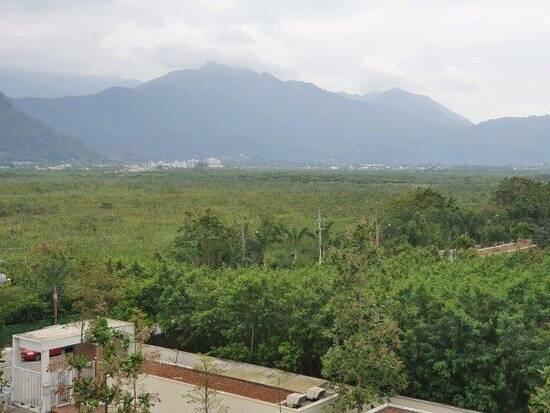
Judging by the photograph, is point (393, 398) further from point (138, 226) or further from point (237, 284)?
point (138, 226)

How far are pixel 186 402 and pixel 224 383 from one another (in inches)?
48.9

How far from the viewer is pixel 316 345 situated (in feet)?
53.7

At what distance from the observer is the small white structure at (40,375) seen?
13977 mm

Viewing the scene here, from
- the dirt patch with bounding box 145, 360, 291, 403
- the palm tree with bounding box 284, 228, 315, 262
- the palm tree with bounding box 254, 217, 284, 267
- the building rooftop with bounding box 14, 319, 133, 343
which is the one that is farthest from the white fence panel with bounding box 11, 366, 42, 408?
the palm tree with bounding box 284, 228, 315, 262

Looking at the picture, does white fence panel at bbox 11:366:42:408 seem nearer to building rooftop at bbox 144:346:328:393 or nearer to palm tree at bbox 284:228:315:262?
building rooftop at bbox 144:346:328:393

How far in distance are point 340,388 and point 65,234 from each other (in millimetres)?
32199

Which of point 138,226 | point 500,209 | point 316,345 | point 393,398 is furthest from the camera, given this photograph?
point 138,226

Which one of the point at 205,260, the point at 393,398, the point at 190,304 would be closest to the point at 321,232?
the point at 205,260

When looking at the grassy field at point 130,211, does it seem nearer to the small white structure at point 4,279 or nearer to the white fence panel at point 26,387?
the small white structure at point 4,279

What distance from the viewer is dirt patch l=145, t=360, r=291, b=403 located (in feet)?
47.6

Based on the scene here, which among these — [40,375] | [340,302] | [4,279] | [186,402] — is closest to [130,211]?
[4,279]

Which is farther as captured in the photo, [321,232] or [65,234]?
[65,234]

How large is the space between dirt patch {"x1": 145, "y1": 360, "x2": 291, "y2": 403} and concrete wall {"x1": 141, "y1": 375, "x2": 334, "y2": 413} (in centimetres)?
52

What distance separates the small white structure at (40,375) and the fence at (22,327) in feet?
12.0
